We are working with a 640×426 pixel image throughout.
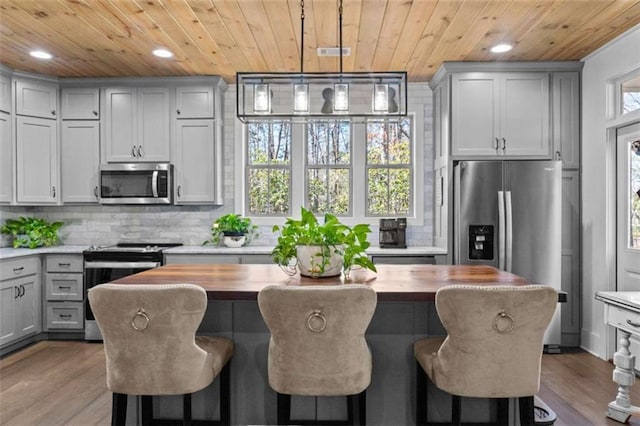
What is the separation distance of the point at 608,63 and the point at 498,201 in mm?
1476

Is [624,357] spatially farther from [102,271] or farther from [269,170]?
[102,271]

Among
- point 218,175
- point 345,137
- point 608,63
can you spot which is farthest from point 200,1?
point 608,63

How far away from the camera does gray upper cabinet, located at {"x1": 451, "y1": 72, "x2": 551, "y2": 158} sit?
4152 mm

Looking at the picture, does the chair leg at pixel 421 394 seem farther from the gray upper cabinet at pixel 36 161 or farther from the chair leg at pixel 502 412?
the gray upper cabinet at pixel 36 161

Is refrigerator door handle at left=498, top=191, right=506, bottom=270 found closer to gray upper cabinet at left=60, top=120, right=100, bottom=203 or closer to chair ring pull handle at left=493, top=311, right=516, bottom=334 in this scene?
chair ring pull handle at left=493, top=311, right=516, bottom=334

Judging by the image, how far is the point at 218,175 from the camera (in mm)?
4613

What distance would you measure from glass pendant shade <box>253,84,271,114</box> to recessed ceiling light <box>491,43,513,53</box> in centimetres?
235

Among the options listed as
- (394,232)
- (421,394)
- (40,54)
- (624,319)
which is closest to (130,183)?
(40,54)

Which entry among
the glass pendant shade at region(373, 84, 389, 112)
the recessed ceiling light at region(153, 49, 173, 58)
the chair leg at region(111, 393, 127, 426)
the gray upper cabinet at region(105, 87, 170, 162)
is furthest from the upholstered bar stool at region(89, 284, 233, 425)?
the gray upper cabinet at region(105, 87, 170, 162)

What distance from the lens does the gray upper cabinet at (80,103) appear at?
15.0 ft

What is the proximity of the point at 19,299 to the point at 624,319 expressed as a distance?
4.78 meters

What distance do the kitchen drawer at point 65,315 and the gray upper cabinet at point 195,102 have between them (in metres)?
2.17

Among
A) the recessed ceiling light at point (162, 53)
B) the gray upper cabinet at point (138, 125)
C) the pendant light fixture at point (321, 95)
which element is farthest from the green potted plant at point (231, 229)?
the pendant light fixture at point (321, 95)

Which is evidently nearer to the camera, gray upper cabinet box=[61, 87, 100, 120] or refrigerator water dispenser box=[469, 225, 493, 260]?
refrigerator water dispenser box=[469, 225, 493, 260]
